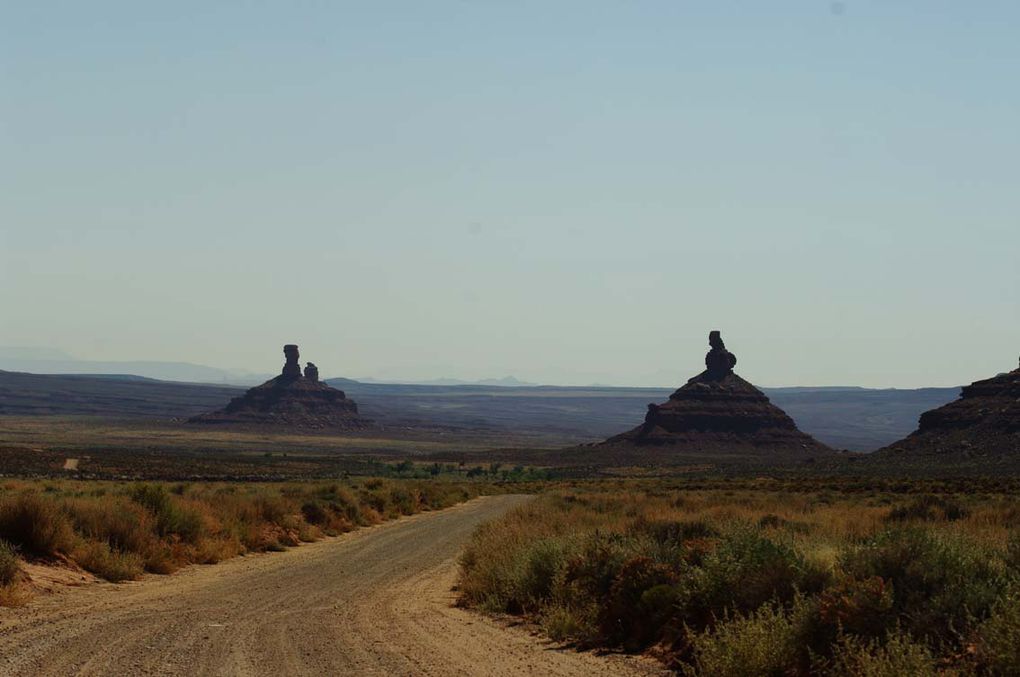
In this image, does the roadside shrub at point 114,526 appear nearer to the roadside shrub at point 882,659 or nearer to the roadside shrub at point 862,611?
the roadside shrub at point 862,611

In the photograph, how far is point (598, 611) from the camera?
1452cm

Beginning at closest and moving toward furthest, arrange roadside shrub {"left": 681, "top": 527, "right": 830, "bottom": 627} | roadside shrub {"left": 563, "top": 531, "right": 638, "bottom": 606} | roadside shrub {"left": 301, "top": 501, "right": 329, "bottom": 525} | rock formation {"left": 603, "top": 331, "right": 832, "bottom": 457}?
roadside shrub {"left": 681, "top": 527, "right": 830, "bottom": 627}
roadside shrub {"left": 563, "top": 531, "right": 638, "bottom": 606}
roadside shrub {"left": 301, "top": 501, "right": 329, "bottom": 525}
rock formation {"left": 603, "top": 331, "right": 832, "bottom": 457}

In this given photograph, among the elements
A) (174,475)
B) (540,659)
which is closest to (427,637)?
(540,659)

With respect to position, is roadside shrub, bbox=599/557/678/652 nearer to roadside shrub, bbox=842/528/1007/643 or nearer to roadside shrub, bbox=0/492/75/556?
roadside shrub, bbox=842/528/1007/643

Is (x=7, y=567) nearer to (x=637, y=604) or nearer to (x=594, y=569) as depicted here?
(x=594, y=569)

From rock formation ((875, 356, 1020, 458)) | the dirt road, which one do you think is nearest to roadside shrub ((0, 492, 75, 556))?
the dirt road

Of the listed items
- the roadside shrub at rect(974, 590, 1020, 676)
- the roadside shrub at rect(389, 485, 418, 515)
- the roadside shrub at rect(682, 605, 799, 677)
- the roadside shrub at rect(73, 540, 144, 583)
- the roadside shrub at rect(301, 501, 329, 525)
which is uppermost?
the roadside shrub at rect(974, 590, 1020, 676)

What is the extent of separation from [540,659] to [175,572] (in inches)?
462

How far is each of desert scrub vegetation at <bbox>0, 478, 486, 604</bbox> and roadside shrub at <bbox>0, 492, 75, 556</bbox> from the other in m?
0.02

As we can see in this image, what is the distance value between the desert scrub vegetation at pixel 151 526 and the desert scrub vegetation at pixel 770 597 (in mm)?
7182

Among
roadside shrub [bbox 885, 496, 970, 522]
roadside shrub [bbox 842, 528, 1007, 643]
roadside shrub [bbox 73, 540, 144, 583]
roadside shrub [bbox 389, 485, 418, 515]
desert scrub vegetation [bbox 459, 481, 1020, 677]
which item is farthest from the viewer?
roadside shrub [bbox 389, 485, 418, 515]

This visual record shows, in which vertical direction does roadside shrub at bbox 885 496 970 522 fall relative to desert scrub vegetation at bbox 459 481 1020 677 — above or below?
below

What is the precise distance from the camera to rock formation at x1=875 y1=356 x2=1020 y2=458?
10406 cm

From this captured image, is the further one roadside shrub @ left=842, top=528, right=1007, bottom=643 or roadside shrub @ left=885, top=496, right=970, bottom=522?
roadside shrub @ left=885, top=496, right=970, bottom=522
